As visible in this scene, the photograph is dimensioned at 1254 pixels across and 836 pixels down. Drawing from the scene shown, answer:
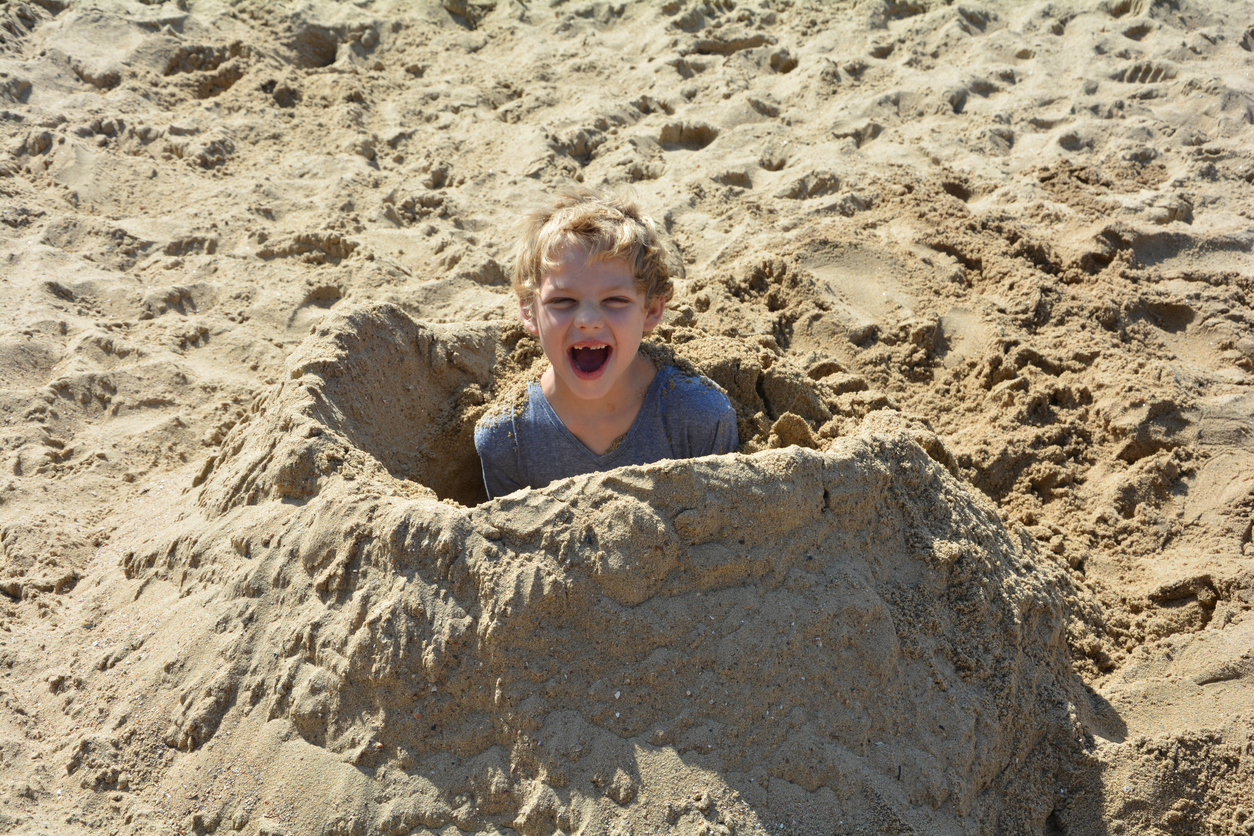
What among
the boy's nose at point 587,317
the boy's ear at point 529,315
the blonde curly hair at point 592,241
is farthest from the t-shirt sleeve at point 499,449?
the boy's nose at point 587,317

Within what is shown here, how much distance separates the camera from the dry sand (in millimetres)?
1953

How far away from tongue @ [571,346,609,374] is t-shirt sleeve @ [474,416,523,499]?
0.38 metres

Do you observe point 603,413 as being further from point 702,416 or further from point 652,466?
point 652,466

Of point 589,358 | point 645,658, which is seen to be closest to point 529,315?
point 589,358

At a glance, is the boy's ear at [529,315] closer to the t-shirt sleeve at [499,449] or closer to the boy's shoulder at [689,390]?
the t-shirt sleeve at [499,449]

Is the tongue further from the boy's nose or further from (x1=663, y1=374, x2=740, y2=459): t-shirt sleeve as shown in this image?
(x1=663, y1=374, x2=740, y2=459): t-shirt sleeve

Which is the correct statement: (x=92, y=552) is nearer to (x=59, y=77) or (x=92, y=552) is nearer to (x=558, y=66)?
(x=59, y=77)

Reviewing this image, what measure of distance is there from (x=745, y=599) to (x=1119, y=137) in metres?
3.85

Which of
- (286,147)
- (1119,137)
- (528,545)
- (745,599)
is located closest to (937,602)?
(745,599)

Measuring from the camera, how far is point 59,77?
16.0 ft

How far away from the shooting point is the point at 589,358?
2.83 meters

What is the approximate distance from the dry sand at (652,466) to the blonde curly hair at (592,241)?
1.61ft

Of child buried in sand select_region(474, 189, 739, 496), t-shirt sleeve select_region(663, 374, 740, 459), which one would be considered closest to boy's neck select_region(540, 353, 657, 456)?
child buried in sand select_region(474, 189, 739, 496)

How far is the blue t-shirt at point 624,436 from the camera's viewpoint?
2959mm
